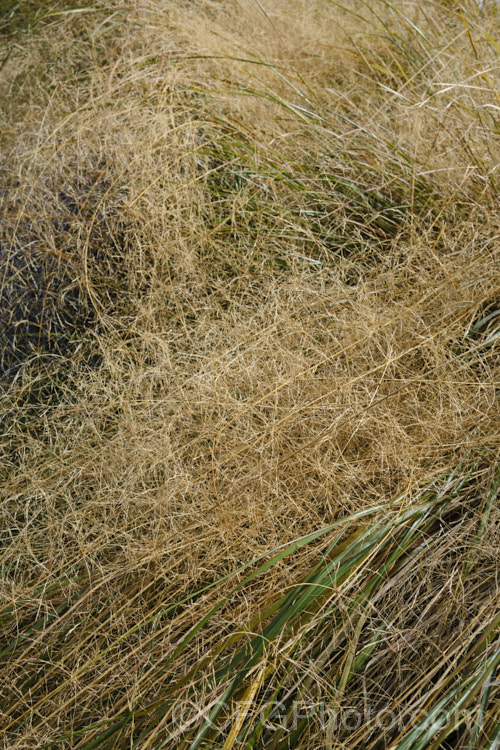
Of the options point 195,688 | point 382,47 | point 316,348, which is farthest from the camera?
point 382,47

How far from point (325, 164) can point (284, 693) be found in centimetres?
111

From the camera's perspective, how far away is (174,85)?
1.50 metres

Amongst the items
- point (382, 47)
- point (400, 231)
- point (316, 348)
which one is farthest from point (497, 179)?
point (382, 47)

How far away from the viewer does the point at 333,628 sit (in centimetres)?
85

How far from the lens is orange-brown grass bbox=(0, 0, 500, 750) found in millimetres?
842

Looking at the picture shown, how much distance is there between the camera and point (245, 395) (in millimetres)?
1137

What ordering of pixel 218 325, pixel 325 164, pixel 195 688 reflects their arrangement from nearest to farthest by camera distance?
1. pixel 195 688
2. pixel 218 325
3. pixel 325 164

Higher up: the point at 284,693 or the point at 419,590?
the point at 419,590

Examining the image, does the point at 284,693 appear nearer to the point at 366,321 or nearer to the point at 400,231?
the point at 366,321

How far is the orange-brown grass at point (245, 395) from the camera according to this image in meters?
0.84

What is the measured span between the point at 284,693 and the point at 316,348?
1.90 feet

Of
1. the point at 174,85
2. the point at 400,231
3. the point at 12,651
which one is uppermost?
the point at 174,85

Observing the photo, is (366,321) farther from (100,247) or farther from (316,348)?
(100,247)

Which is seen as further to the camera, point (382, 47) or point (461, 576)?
point (382, 47)
